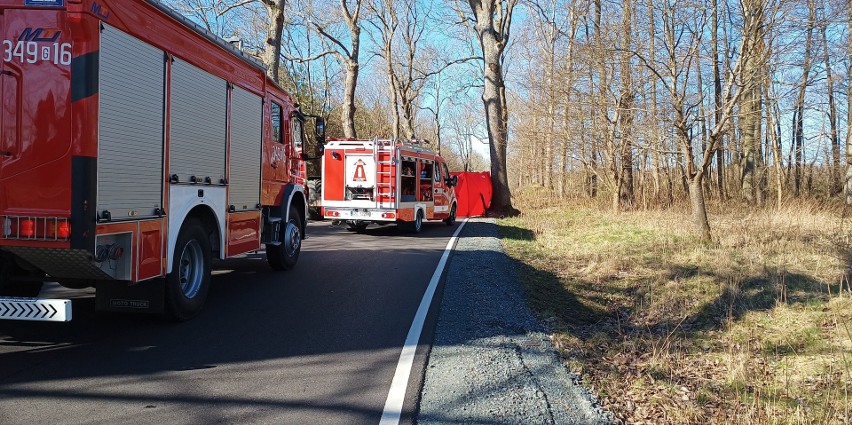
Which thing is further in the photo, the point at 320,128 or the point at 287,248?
the point at 320,128

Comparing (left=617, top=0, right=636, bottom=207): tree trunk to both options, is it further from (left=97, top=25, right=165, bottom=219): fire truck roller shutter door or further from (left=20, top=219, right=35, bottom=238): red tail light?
(left=20, top=219, right=35, bottom=238): red tail light

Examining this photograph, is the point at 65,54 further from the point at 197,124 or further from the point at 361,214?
the point at 361,214

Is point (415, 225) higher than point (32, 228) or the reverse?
the reverse

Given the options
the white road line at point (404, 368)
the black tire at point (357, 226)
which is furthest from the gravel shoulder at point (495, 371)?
the black tire at point (357, 226)

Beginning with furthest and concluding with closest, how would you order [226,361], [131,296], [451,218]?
[451,218] < [131,296] < [226,361]

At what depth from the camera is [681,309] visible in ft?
26.6

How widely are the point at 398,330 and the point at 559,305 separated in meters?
3.04

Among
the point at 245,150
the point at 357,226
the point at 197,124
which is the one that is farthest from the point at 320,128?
the point at 357,226

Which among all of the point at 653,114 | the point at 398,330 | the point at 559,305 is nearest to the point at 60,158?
the point at 398,330

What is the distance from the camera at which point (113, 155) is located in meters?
4.97

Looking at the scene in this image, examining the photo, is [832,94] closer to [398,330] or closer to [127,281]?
[398,330]

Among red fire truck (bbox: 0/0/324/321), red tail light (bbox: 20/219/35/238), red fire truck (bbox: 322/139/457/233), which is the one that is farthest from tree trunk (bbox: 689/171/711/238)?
red tail light (bbox: 20/219/35/238)

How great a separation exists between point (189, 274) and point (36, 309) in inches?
80.5

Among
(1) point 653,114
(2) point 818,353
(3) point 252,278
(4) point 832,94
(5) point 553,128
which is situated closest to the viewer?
(2) point 818,353
